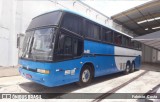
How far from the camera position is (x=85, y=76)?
21.2 ft

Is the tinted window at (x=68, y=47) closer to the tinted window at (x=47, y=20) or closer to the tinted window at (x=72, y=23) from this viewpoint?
the tinted window at (x=72, y=23)

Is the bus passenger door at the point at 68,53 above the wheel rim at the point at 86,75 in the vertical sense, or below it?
above

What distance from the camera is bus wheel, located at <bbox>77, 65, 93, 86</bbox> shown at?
20.5ft

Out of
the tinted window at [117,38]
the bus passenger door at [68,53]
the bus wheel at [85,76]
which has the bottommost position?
→ the bus wheel at [85,76]

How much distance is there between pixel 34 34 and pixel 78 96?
2664 mm

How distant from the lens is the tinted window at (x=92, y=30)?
258 inches

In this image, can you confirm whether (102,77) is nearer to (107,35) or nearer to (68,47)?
(107,35)

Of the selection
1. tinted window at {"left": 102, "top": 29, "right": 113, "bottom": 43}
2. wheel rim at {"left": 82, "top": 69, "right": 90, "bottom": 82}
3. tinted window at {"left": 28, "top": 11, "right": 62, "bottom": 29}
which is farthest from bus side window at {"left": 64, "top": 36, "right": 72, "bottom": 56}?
tinted window at {"left": 102, "top": 29, "right": 113, "bottom": 43}

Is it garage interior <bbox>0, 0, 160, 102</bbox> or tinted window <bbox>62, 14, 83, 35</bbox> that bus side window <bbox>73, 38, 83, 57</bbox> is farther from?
garage interior <bbox>0, 0, 160, 102</bbox>

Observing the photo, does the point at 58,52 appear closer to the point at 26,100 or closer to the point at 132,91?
the point at 26,100

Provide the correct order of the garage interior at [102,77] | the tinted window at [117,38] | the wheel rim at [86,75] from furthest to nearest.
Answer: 1. the tinted window at [117,38]
2. the wheel rim at [86,75]
3. the garage interior at [102,77]

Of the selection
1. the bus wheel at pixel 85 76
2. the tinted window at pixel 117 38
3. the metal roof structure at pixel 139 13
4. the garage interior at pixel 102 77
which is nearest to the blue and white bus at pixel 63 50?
the bus wheel at pixel 85 76

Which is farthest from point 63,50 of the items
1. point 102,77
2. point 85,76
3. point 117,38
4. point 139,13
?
point 139,13

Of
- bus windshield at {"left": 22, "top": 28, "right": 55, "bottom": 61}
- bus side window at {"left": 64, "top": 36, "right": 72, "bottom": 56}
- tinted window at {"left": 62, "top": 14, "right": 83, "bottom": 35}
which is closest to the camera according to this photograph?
bus windshield at {"left": 22, "top": 28, "right": 55, "bottom": 61}
